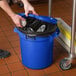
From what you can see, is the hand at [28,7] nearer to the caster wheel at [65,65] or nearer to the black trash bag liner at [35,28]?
the black trash bag liner at [35,28]

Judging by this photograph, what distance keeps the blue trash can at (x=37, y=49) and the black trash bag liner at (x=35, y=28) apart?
1.4 inches

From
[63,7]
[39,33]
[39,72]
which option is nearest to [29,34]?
[39,33]

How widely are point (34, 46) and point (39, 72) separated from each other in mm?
287

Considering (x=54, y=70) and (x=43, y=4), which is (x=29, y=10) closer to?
(x=54, y=70)

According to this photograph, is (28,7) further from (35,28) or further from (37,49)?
(37,49)

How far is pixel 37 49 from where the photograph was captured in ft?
6.12

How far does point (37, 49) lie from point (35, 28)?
216 mm

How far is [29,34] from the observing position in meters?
1.76

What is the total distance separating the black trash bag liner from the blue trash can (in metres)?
0.04

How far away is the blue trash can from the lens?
1.82 m

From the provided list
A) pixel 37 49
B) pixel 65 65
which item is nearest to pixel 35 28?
pixel 37 49

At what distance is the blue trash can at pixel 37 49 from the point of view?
71.7 inches

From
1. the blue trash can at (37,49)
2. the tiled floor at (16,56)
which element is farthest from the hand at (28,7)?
the tiled floor at (16,56)

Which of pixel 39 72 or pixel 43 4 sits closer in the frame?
pixel 39 72
